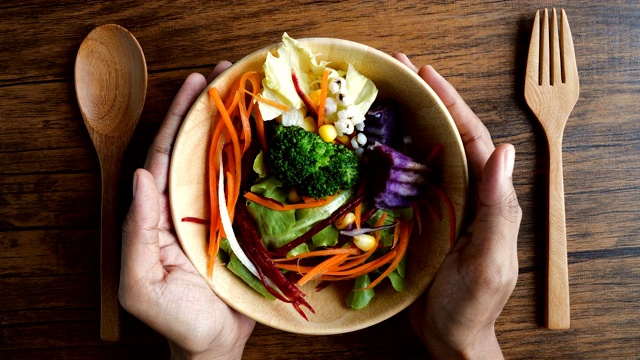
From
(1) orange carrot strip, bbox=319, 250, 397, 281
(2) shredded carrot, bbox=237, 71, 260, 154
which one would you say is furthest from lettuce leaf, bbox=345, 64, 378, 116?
(1) orange carrot strip, bbox=319, 250, 397, 281

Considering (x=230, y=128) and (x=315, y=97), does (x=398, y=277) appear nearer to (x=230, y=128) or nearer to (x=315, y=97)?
(x=315, y=97)

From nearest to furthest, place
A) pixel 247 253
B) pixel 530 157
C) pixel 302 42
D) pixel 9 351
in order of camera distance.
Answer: pixel 302 42, pixel 247 253, pixel 530 157, pixel 9 351

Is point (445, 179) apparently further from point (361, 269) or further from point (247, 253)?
point (247, 253)

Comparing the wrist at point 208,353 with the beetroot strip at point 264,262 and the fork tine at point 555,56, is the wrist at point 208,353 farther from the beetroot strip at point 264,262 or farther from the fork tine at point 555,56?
the fork tine at point 555,56

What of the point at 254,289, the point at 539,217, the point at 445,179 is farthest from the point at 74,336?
the point at 539,217

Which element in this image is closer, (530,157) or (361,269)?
(361,269)

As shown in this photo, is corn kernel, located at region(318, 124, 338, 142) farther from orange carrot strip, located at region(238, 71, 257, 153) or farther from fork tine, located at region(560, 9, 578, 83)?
fork tine, located at region(560, 9, 578, 83)

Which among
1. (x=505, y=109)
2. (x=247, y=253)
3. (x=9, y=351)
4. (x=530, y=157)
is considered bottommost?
(x=9, y=351)
